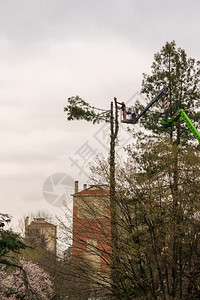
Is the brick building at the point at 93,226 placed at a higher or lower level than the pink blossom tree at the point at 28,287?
higher

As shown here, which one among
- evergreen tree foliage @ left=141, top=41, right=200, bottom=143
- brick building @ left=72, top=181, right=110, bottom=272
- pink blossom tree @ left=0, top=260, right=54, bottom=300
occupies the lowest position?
pink blossom tree @ left=0, top=260, right=54, bottom=300

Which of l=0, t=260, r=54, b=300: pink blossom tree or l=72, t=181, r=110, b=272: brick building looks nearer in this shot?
l=72, t=181, r=110, b=272: brick building

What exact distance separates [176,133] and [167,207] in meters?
10.4

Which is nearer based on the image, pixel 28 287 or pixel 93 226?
pixel 93 226

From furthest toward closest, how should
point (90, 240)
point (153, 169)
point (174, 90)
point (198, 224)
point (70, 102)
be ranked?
point (174, 90) → point (70, 102) → point (90, 240) → point (153, 169) → point (198, 224)

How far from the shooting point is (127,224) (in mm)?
17391

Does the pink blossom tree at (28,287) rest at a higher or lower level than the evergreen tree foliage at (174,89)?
lower

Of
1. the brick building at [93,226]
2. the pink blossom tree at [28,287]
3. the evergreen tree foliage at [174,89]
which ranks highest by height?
the evergreen tree foliage at [174,89]

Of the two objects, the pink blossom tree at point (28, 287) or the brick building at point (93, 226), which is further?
the pink blossom tree at point (28, 287)

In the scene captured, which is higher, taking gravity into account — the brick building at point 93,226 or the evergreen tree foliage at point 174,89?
the evergreen tree foliage at point 174,89

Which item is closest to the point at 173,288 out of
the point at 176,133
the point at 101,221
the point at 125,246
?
the point at 125,246

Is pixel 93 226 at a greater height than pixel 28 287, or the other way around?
pixel 93 226

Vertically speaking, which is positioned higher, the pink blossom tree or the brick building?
the brick building

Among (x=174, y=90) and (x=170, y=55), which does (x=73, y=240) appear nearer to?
(x=174, y=90)
